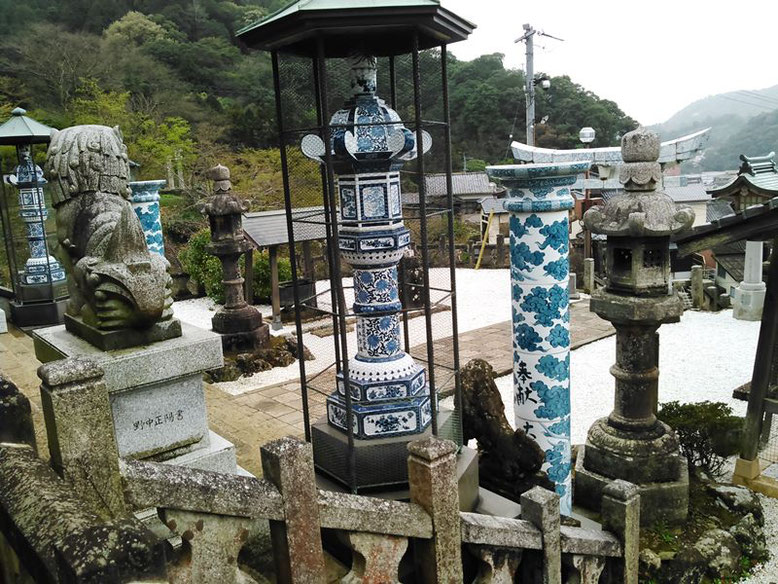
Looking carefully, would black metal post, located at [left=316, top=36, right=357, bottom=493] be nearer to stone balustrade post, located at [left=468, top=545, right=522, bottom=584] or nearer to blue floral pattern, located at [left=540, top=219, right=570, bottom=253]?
stone balustrade post, located at [left=468, top=545, right=522, bottom=584]

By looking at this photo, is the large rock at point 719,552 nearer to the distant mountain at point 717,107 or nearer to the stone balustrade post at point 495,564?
the stone balustrade post at point 495,564

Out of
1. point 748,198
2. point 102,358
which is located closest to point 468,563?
point 102,358

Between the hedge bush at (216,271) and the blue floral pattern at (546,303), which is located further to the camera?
the hedge bush at (216,271)

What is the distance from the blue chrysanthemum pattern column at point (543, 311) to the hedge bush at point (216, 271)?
1076 centimetres

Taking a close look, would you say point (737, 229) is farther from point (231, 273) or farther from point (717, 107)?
point (717, 107)

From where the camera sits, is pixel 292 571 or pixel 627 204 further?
pixel 627 204

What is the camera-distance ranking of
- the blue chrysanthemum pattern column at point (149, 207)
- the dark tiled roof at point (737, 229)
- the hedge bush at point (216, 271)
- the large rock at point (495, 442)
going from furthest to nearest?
the hedge bush at point (216, 271)
the blue chrysanthemum pattern column at point (149, 207)
the dark tiled roof at point (737, 229)
the large rock at point (495, 442)

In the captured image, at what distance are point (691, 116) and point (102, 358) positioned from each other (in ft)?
473

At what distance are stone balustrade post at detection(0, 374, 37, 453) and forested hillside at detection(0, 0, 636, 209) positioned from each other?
18523 millimetres

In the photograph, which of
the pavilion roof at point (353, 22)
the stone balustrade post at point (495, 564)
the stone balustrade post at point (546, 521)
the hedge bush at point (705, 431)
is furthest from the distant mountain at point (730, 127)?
the stone balustrade post at point (495, 564)

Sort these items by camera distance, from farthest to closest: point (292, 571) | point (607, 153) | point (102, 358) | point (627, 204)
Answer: point (607, 153) → point (627, 204) → point (102, 358) → point (292, 571)

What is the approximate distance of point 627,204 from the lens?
5441 mm

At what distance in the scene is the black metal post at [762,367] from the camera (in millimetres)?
6289

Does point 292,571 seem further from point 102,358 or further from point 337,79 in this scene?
point 337,79
